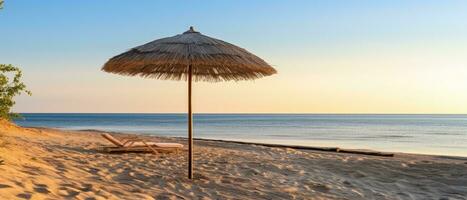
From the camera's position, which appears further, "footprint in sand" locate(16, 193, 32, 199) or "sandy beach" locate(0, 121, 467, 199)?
"sandy beach" locate(0, 121, 467, 199)

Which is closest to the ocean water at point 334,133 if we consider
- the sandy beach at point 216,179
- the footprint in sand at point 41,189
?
the sandy beach at point 216,179

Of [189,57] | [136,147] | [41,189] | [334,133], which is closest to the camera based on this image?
[41,189]

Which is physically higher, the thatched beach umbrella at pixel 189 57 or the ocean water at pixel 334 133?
the thatched beach umbrella at pixel 189 57

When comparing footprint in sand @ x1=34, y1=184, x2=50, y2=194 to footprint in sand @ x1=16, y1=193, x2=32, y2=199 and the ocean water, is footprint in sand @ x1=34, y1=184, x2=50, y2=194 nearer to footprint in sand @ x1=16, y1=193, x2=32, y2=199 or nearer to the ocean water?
footprint in sand @ x1=16, y1=193, x2=32, y2=199

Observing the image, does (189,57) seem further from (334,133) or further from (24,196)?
(334,133)

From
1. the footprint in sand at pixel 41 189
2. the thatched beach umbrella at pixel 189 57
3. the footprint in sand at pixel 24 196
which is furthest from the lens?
the thatched beach umbrella at pixel 189 57

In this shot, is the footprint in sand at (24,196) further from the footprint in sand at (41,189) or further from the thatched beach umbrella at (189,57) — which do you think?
the thatched beach umbrella at (189,57)

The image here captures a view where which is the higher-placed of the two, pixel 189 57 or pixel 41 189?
pixel 189 57

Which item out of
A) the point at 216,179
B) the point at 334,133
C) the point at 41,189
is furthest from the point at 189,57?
the point at 334,133

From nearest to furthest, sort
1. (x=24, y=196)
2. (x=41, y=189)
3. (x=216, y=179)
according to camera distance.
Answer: (x=24, y=196)
(x=41, y=189)
(x=216, y=179)

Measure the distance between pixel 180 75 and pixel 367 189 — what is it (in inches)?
145

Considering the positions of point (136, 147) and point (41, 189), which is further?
point (136, 147)

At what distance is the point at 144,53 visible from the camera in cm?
711

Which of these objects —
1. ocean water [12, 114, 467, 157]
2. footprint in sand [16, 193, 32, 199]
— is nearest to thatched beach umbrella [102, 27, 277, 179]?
footprint in sand [16, 193, 32, 199]
